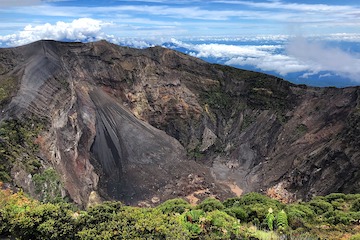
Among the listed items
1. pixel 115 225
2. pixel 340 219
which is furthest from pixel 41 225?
pixel 340 219

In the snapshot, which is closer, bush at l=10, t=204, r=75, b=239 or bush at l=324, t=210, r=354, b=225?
bush at l=10, t=204, r=75, b=239

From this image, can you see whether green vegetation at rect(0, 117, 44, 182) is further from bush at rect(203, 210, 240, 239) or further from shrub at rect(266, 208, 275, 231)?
shrub at rect(266, 208, 275, 231)

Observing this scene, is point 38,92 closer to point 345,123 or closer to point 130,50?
point 130,50

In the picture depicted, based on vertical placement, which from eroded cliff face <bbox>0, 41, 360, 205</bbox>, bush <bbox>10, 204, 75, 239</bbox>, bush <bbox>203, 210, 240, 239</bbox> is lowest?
eroded cliff face <bbox>0, 41, 360, 205</bbox>

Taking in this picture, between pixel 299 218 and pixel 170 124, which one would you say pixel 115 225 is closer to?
pixel 299 218

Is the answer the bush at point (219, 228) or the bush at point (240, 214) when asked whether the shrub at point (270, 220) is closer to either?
the bush at point (219, 228)

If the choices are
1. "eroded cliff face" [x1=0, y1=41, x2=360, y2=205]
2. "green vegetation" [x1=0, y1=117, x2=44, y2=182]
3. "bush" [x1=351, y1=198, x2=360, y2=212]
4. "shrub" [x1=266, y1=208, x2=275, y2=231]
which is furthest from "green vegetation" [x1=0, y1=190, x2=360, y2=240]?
"eroded cliff face" [x1=0, y1=41, x2=360, y2=205]

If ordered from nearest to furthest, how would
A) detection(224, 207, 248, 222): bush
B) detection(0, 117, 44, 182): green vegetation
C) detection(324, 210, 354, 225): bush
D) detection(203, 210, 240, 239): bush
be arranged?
detection(203, 210, 240, 239): bush, detection(324, 210, 354, 225): bush, detection(224, 207, 248, 222): bush, detection(0, 117, 44, 182): green vegetation

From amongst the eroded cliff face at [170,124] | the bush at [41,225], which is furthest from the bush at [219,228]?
→ the eroded cliff face at [170,124]
